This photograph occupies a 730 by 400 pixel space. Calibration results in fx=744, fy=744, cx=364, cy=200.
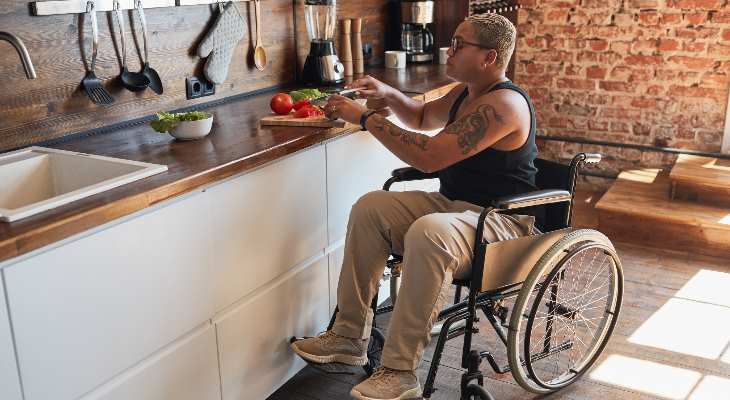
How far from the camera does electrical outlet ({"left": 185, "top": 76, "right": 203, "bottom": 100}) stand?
2.72 metres

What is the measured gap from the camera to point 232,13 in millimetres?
2838

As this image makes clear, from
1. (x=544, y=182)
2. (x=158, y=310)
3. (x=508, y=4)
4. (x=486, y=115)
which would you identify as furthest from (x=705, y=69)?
(x=158, y=310)

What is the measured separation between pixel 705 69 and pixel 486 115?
2.51 meters

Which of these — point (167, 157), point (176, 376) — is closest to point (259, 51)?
point (167, 157)

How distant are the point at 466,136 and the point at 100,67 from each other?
1.18 m

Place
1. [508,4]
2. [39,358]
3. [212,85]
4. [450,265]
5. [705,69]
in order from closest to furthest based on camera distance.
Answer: [39,358], [450,265], [212,85], [705,69], [508,4]

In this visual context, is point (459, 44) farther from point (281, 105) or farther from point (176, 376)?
point (176, 376)

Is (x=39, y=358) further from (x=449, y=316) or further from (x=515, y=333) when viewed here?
(x=515, y=333)

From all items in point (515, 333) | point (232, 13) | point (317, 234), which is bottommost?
point (515, 333)

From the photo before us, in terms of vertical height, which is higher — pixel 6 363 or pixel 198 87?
pixel 198 87

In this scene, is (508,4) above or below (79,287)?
above

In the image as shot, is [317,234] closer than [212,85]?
Yes

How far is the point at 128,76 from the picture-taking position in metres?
2.45

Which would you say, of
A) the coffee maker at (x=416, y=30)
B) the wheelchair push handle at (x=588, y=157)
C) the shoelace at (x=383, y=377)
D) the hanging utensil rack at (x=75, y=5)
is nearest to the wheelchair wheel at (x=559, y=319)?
the wheelchair push handle at (x=588, y=157)
